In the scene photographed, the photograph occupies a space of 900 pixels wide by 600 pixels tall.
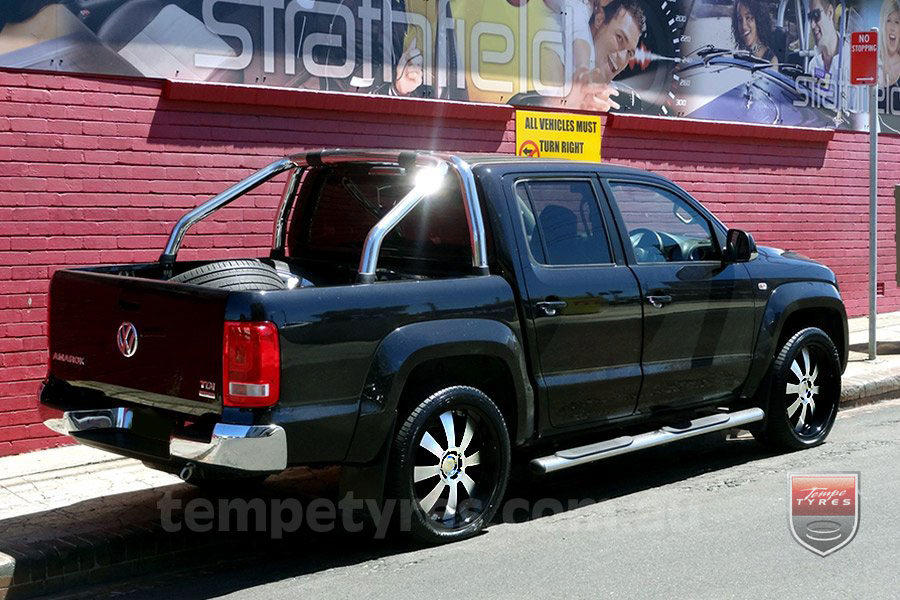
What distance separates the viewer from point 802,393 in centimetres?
783

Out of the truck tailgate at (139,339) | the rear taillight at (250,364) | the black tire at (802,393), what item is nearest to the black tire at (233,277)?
the truck tailgate at (139,339)

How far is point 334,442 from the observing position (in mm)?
5348

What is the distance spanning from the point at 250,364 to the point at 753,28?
9483mm

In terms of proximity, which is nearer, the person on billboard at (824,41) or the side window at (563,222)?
the side window at (563,222)

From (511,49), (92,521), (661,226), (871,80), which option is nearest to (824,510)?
(661,226)

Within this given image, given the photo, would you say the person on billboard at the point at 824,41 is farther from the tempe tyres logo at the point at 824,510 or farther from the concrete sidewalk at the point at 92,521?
the concrete sidewalk at the point at 92,521

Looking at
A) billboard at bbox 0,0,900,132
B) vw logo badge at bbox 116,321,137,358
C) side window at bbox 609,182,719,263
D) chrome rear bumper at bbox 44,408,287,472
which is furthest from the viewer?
billboard at bbox 0,0,900,132

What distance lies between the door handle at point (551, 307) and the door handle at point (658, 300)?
68 cm

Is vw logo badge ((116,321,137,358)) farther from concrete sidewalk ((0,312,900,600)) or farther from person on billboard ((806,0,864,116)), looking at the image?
person on billboard ((806,0,864,116))

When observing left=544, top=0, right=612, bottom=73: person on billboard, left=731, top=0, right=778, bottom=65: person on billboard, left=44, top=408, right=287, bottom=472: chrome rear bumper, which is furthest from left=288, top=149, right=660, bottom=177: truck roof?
left=731, top=0, right=778, bottom=65: person on billboard

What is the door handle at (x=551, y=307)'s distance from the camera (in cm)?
618

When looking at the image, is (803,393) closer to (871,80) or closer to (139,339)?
(871,80)

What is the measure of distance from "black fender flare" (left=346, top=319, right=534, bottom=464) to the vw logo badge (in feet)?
3.52

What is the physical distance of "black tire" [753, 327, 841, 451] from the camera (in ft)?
25.0
